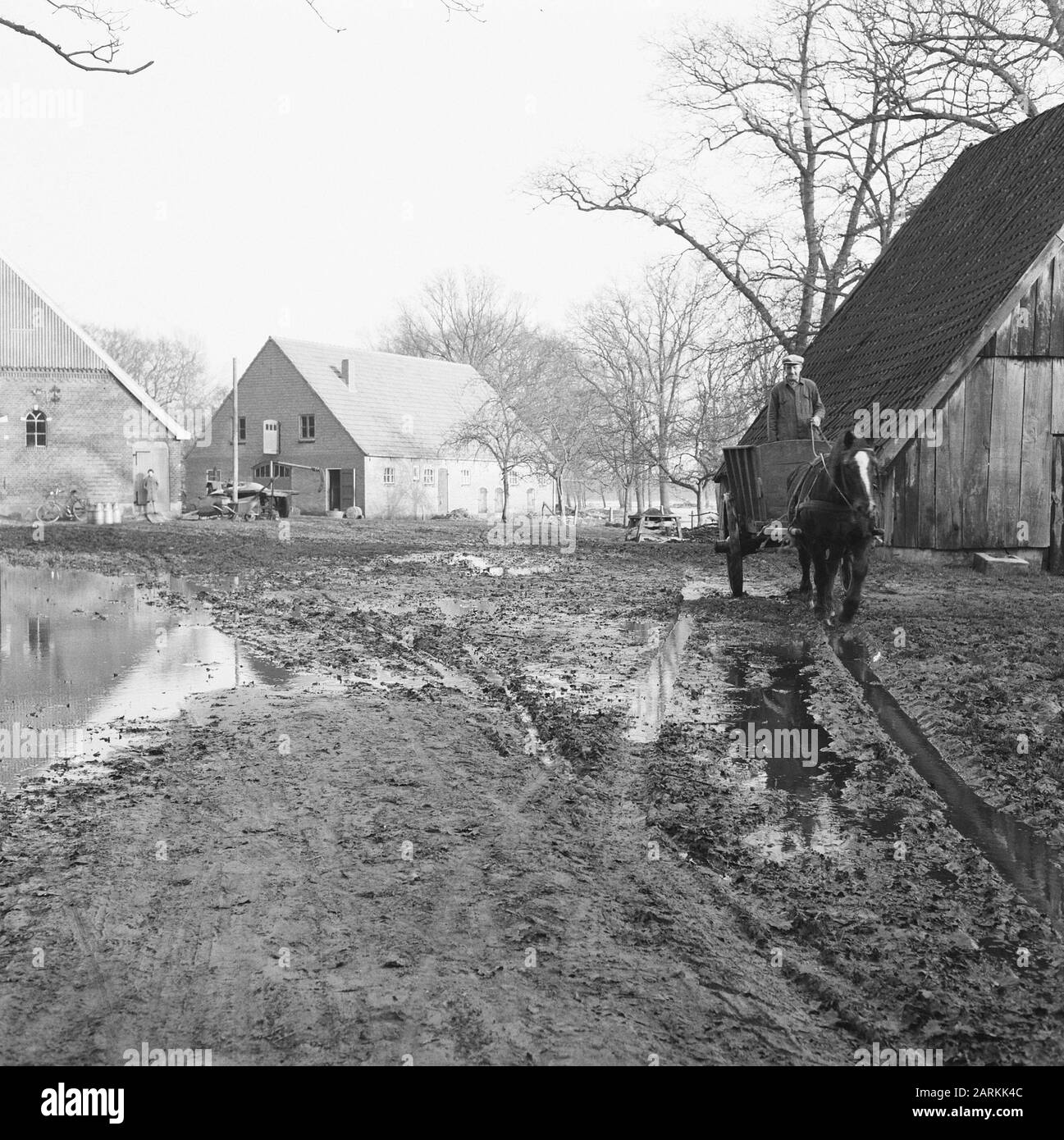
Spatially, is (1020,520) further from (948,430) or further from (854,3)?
(854,3)

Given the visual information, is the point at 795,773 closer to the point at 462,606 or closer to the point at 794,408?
the point at 794,408

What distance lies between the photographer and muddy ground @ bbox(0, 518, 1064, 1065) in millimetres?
3719

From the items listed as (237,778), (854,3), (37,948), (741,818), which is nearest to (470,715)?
(237,778)

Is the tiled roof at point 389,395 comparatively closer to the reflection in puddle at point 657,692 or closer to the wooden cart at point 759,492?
the wooden cart at point 759,492

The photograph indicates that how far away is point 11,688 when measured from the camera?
954cm

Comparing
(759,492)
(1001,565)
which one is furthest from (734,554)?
(1001,565)

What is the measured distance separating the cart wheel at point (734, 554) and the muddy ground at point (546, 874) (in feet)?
15.9

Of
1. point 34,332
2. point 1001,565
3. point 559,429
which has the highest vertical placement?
point 34,332

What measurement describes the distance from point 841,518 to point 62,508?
117ft

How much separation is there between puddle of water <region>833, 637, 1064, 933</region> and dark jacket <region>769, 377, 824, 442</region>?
702 cm

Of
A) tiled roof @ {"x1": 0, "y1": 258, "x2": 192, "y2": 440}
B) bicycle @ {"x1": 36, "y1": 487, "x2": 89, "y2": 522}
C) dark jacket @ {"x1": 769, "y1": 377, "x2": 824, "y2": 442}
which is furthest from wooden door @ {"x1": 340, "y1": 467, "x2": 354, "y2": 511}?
dark jacket @ {"x1": 769, "y1": 377, "x2": 824, "y2": 442}

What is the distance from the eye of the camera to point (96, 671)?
34.0 ft

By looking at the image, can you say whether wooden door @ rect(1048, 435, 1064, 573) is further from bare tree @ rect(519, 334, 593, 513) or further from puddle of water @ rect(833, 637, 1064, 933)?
bare tree @ rect(519, 334, 593, 513)
